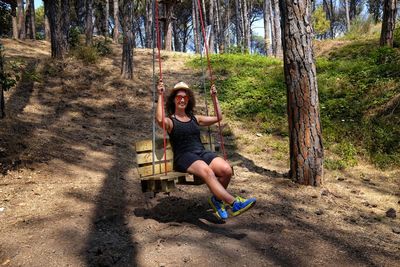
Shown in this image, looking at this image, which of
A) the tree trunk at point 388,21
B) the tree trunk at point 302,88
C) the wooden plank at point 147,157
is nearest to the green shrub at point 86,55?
the tree trunk at point 302,88

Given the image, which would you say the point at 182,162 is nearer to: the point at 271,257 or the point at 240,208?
the point at 240,208

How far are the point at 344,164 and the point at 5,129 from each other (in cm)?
627

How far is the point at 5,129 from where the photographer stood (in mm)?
6648

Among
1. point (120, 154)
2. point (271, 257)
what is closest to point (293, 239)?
point (271, 257)

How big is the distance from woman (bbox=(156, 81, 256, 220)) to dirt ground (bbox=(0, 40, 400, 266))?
354mm

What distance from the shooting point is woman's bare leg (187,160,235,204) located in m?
4.07

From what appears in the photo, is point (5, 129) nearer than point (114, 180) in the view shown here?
No

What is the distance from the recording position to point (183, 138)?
4.60 m

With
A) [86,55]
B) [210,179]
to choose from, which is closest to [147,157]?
[210,179]

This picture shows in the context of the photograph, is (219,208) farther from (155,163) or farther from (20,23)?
(20,23)

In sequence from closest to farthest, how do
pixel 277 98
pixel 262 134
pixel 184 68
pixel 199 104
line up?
pixel 262 134
pixel 277 98
pixel 199 104
pixel 184 68

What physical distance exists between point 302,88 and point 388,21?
7304 millimetres

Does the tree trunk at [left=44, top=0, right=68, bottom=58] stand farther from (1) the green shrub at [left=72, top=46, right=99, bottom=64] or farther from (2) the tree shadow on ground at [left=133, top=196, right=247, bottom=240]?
A: (2) the tree shadow on ground at [left=133, top=196, right=247, bottom=240]

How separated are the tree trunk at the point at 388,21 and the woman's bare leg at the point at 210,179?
9.52 m
